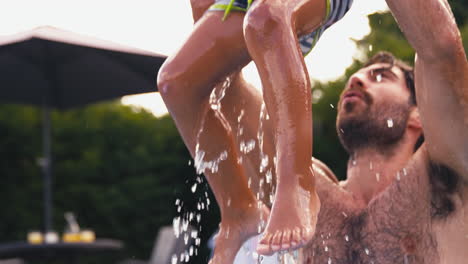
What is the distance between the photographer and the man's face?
10.2 ft

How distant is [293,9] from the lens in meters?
2.30

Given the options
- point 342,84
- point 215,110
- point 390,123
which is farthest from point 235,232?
point 342,84

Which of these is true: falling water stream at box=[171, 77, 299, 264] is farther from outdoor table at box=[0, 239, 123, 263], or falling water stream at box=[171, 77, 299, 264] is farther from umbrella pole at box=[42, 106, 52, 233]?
umbrella pole at box=[42, 106, 52, 233]

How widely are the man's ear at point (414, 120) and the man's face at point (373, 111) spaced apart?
0.7 inches

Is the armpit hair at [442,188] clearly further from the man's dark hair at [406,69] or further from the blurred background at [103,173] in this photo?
the blurred background at [103,173]

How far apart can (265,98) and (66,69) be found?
6.51 meters

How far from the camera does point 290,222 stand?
6.89 ft

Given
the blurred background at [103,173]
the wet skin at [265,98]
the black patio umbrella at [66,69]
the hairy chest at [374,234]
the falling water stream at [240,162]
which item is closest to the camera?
the wet skin at [265,98]

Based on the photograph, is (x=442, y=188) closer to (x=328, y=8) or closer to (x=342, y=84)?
(x=328, y=8)

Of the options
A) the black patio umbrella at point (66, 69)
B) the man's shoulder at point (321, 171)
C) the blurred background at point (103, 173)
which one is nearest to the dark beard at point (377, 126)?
the man's shoulder at point (321, 171)

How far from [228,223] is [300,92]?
76 cm

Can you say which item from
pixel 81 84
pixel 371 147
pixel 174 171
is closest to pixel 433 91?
pixel 371 147

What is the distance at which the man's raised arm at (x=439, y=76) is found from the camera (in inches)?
96.6

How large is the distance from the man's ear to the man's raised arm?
337 mm
